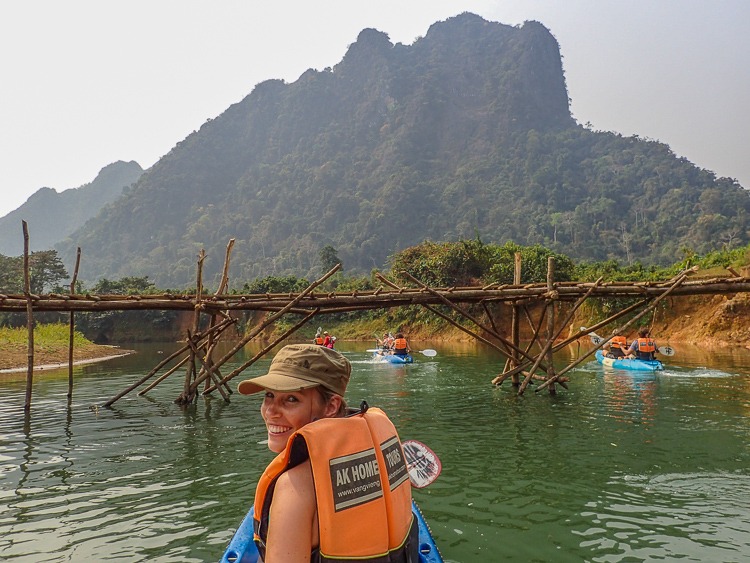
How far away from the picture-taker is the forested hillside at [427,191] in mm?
107000

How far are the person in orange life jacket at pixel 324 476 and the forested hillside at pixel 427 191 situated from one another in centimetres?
8729

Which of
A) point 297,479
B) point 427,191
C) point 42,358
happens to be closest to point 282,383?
point 297,479

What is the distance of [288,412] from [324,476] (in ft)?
1.78

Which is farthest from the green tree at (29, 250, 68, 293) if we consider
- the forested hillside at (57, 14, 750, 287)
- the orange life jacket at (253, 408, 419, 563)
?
the orange life jacket at (253, 408, 419, 563)

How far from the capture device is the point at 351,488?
2.74m

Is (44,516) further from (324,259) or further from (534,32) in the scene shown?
(534,32)

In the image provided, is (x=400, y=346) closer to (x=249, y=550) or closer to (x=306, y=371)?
(x=249, y=550)

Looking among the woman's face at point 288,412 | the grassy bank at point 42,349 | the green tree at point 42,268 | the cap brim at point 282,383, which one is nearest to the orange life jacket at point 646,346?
the woman's face at point 288,412

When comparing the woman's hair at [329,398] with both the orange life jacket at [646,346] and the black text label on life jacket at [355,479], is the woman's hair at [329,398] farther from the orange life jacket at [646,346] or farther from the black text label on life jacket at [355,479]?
the orange life jacket at [646,346]

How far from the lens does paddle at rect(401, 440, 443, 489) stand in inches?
203

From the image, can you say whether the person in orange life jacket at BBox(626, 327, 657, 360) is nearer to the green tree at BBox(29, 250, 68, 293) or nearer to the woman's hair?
the woman's hair

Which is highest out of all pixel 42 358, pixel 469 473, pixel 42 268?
pixel 42 268

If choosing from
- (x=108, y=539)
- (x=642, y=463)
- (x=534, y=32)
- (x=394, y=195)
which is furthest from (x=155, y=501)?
(x=534, y=32)

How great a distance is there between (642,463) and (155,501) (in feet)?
25.6
